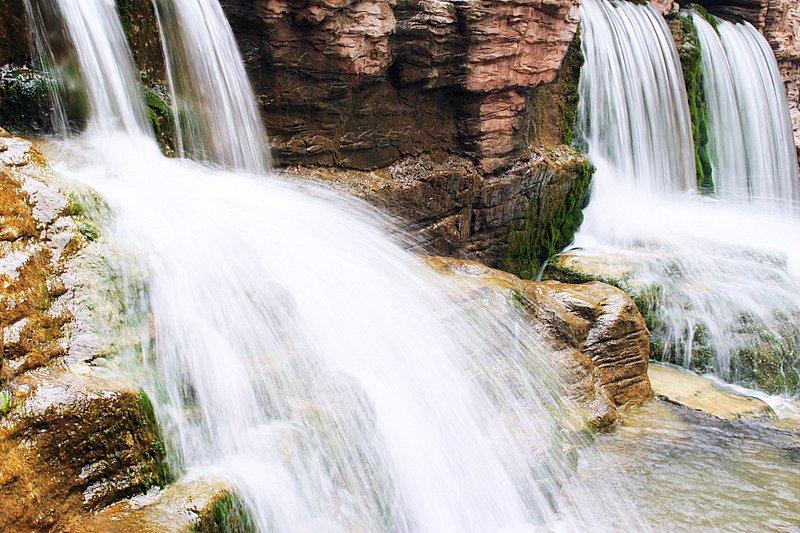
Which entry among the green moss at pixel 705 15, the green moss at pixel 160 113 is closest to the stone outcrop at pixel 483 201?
the green moss at pixel 160 113

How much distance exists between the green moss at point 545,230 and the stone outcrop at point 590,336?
7.95 ft

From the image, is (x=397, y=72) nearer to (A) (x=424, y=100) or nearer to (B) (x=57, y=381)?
(A) (x=424, y=100)

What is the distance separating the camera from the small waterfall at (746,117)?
41.9ft

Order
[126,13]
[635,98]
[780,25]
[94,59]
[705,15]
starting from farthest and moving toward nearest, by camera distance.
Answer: [780,25] < [705,15] < [635,98] < [126,13] < [94,59]

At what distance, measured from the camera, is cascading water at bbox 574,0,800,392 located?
748cm

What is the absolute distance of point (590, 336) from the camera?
241 inches

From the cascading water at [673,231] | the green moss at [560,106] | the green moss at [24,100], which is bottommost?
the cascading water at [673,231]

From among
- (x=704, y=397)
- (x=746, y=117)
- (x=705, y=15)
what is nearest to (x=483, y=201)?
(x=704, y=397)

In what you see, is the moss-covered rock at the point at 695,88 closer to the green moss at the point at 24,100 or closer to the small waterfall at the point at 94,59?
the small waterfall at the point at 94,59

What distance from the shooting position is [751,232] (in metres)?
10.5

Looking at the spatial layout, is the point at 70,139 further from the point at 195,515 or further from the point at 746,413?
the point at 746,413

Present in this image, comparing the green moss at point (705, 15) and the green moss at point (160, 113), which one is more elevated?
the green moss at point (705, 15)

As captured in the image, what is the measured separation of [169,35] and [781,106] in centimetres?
1172

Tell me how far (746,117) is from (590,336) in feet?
29.7
